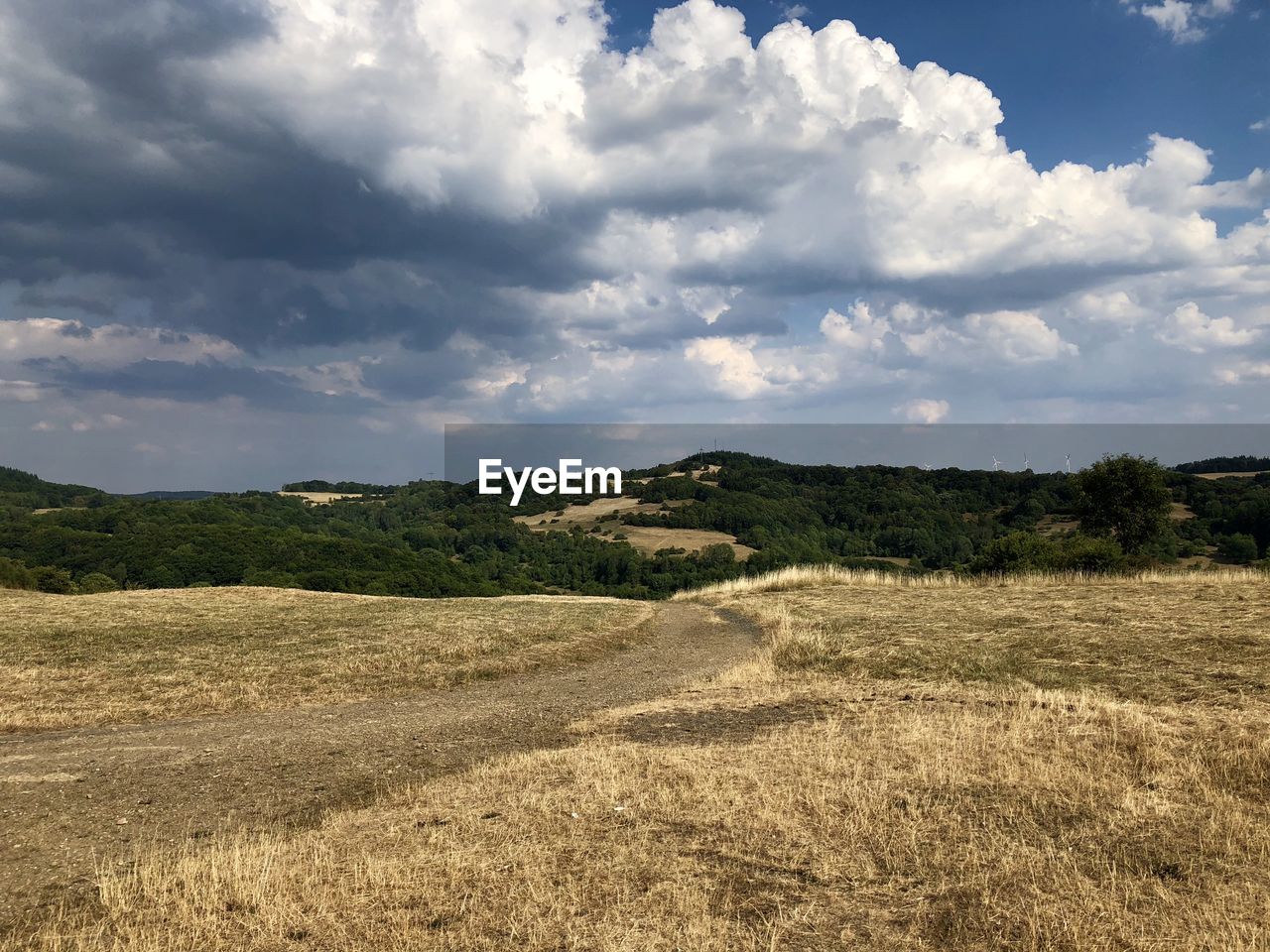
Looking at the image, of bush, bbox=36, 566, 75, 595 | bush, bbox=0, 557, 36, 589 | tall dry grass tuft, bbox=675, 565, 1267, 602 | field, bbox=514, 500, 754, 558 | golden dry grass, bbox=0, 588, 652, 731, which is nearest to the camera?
golden dry grass, bbox=0, 588, 652, 731

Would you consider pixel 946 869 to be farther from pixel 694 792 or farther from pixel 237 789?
pixel 237 789

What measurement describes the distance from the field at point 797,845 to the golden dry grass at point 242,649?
778 cm

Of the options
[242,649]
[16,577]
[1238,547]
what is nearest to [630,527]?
[1238,547]

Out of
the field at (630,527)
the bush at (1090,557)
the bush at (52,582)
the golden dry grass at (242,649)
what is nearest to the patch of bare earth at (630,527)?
the field at (630,527)

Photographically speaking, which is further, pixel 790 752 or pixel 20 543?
pixel 20 543

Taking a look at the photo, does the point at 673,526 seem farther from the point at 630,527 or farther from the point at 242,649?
the point at 242,649

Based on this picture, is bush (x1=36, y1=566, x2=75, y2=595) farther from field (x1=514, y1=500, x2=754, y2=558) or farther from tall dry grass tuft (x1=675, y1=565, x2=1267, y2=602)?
field (x1=514, y1=500, x2=754, y2=558)

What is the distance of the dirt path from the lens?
7.84 metres

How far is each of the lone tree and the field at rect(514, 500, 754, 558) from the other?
58853 mm

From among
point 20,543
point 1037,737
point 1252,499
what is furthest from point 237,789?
point 20,543

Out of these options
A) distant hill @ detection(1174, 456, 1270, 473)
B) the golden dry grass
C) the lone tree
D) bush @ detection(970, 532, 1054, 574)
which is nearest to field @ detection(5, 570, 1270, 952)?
the golden dry grass

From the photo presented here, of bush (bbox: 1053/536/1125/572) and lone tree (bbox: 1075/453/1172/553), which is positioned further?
lone tree (bbox: 1075/453/1172/553)

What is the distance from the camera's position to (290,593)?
3503cm

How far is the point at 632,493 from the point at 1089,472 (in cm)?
11935
